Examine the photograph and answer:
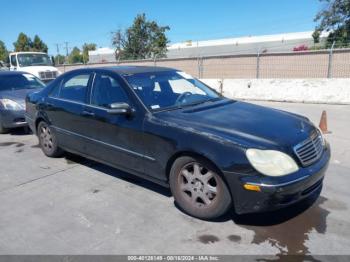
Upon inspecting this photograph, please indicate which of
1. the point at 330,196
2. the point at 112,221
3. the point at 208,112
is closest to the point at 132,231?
the point at 112,221

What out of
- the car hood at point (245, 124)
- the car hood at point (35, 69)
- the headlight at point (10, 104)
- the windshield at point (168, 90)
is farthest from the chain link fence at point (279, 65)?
the headlight at point (10, 104)

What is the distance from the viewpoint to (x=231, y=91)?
14.1 meters

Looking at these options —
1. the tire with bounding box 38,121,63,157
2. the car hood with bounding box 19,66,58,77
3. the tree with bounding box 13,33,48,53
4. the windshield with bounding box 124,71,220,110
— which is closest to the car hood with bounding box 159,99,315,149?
the windshield with bounding box 124,71,220,110

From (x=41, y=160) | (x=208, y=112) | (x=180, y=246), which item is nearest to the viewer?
(x=180, y=246)

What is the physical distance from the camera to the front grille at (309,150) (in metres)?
3.24

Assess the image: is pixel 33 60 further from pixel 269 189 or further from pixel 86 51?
pixel 86 51

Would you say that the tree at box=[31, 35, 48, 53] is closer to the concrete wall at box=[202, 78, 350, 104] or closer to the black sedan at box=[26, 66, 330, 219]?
the concrete wall at box=[202, 78, 350, 104]

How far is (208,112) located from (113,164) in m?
1.51

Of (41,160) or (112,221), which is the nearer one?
(112,221)

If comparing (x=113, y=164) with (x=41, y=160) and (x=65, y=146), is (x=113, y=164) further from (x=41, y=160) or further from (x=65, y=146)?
(x=41, y=160)

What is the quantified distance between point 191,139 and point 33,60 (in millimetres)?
15772

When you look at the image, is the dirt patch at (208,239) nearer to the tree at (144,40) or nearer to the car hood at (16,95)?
the car hood at (16,95)

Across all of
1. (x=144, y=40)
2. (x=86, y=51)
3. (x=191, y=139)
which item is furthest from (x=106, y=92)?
(x=86, y=51)

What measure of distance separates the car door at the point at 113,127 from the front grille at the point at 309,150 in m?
1.75
